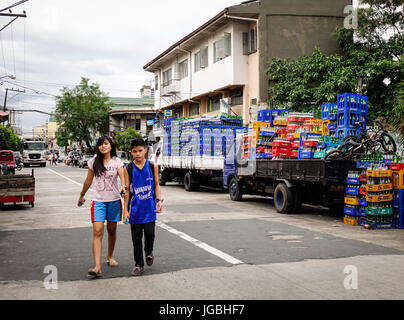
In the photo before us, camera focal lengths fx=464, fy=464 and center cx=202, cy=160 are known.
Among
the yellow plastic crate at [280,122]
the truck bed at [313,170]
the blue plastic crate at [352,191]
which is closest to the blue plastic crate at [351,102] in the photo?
the truck bed at [313,170]

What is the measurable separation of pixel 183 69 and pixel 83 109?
35.4 meters

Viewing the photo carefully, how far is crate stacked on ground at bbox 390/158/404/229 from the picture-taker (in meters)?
10.2

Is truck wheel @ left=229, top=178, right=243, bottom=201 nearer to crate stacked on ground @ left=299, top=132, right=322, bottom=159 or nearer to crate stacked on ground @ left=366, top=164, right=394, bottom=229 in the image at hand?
crate stacked on ground @ left=299, top=132, right=322, bottom=159

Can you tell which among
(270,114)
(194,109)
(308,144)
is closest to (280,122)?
(270,114)

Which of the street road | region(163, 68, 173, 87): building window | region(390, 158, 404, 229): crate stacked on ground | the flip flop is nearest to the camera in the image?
the street road

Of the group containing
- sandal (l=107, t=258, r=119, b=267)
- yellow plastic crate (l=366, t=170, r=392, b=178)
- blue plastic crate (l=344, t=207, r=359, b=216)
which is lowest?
sandal (l=107, t=258, r=119, b=267)

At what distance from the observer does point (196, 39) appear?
32.3 meters

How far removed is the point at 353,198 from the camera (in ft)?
34.6

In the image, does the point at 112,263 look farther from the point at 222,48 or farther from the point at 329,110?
the point at 222,48

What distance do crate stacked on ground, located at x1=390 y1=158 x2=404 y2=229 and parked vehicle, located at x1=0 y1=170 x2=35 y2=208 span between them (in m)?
9.97

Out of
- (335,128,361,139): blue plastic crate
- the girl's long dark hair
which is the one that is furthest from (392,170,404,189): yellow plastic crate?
the girl's long dark hair

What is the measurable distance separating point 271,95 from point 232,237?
1813cm
